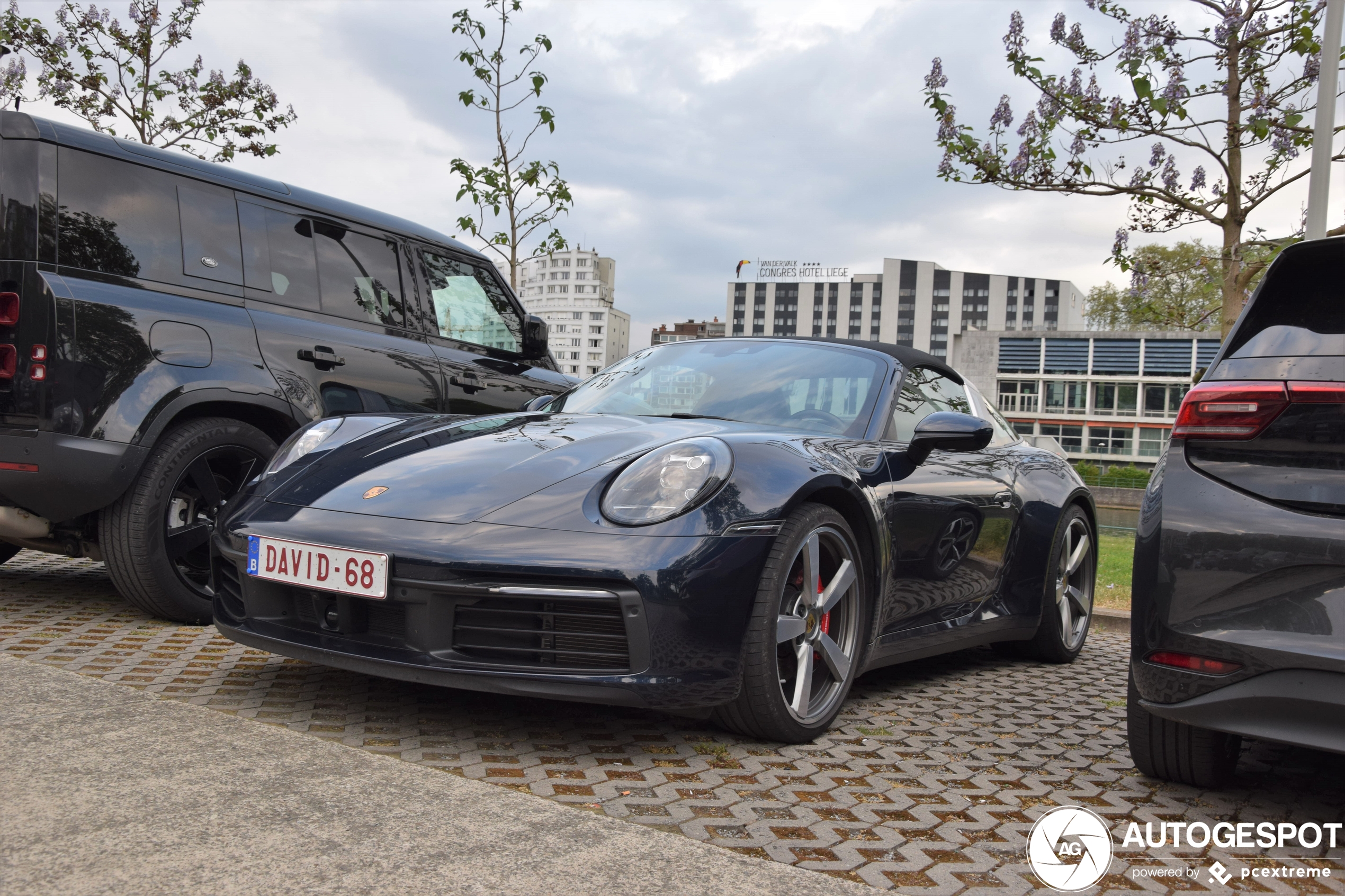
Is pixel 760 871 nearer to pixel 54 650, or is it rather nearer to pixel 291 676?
pixel 291 676

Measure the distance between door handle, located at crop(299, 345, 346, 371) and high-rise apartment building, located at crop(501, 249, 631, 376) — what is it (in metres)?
131

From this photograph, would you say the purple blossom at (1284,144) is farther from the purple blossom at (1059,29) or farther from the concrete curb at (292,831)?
the concrete curb at (292,831)

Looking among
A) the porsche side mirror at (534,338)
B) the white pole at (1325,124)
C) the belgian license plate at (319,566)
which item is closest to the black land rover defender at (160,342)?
the porsche side mirror at (534,338)

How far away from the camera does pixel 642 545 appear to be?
2.94 m

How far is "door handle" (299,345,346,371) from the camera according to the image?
Answer: 16.5ft

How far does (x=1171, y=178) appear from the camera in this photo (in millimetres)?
10164

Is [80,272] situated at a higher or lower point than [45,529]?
higher

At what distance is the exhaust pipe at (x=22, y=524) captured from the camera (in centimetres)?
431

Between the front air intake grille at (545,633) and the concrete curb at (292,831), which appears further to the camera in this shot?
the front air intake grille at (545,633)

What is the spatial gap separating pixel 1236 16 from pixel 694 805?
9.38m

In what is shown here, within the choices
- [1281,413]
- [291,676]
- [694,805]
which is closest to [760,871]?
[694,805]

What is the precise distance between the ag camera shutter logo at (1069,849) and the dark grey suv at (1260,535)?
339mm

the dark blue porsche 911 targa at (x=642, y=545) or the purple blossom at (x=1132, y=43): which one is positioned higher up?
the purple blossom at (x=1132, y=43)

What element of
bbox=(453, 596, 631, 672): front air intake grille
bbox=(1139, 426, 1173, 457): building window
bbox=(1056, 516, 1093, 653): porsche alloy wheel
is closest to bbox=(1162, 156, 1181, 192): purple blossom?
bbox=(1056, 516, 1093, 653): porsche alloy wheel
